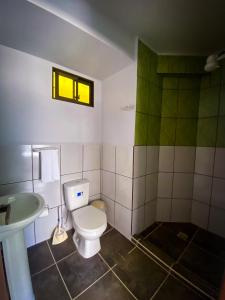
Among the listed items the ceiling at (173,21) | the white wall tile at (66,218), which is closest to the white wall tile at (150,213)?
the white wall tile at (66,218)

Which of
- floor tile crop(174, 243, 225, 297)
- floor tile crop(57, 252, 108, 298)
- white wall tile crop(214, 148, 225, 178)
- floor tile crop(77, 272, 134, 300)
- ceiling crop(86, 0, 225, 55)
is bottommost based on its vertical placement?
floor tile crop(77, 272, 134, 300)

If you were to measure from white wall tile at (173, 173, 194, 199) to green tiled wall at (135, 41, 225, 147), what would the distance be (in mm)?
455

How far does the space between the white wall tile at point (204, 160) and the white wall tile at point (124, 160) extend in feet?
3.34

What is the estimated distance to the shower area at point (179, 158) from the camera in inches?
62.2

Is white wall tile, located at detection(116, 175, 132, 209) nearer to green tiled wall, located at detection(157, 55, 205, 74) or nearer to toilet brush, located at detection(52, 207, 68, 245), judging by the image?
toilet brush, located at detection(52, 207, 68, 245)

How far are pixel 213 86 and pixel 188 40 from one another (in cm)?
65

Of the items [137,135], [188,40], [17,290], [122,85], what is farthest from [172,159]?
[17,290]

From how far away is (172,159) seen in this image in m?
1.89

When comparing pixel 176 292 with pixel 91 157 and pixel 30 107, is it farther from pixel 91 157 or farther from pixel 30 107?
pixel 30 107

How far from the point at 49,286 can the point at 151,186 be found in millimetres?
1432

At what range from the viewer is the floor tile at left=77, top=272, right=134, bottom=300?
1065mm

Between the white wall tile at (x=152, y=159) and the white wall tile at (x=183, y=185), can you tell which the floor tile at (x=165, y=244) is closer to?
the white wall tile at (x=183, y=185)

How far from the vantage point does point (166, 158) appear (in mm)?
1898

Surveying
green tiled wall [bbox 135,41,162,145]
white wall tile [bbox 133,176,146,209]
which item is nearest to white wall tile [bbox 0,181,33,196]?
white wall tile [bbox 133,176,146,209]
